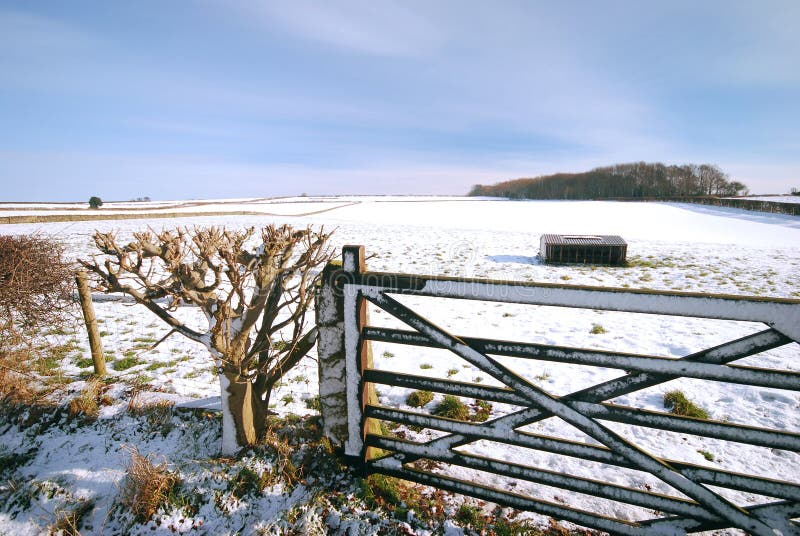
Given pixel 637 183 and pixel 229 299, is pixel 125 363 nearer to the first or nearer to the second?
pixel 229 299

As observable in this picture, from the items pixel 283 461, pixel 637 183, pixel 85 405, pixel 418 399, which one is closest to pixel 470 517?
pixel 283 461

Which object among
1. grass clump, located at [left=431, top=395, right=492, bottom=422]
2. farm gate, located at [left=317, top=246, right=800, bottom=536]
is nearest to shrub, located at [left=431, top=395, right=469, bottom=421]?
grass clump, located at [left=431, top=395, right=492, bottom=422]

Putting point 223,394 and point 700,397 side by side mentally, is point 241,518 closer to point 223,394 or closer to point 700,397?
point 223,394

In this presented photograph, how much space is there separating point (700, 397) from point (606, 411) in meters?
3.70

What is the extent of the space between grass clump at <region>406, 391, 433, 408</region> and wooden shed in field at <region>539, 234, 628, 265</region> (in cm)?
1247

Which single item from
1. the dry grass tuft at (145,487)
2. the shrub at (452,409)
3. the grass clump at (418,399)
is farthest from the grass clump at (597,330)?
the dry grass tuft at (145,487)

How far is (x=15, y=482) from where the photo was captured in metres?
3.20

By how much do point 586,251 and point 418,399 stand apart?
1341 centimetres

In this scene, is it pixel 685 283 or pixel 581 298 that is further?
pixel 685 283

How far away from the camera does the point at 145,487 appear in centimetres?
289

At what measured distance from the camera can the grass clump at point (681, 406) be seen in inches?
172

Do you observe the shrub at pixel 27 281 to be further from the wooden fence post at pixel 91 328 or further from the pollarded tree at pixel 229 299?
the pollarded tree at pixel 229 299

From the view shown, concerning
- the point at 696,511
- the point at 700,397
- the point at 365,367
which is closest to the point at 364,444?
the point at 365,367

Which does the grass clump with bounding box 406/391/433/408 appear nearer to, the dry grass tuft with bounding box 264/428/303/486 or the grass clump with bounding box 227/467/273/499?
the dry grass tuft with bounding box 264/428/303/486
